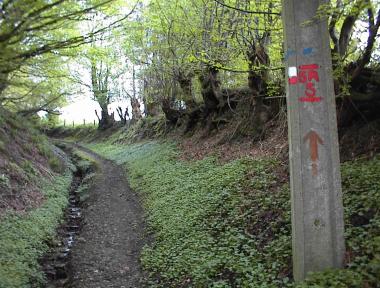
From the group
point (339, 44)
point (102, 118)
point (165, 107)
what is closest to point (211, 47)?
point (339, 44)

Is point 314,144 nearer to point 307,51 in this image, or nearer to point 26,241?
point 307,51

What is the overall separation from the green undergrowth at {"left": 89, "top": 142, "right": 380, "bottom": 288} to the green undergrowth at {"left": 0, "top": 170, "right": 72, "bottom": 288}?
7.34 ft

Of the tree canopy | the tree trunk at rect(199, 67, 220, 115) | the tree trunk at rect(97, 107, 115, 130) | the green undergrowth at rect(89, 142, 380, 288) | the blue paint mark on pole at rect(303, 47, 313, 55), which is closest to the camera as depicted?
the tree canopy

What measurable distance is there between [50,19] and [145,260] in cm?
520

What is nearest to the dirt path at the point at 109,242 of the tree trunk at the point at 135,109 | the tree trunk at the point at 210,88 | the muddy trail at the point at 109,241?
the muddy trail at the point at 109,241

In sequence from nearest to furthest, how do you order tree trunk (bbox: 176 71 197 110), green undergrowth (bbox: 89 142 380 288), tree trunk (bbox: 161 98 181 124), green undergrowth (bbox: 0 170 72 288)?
green undergrowth (bbox: 89 142 380 288)
green undergrowth (bbox: 0 170 72 288)
tree trunk (bbox: 176 71 197 110)
tree trunk (bbox: 161 98 181 124)

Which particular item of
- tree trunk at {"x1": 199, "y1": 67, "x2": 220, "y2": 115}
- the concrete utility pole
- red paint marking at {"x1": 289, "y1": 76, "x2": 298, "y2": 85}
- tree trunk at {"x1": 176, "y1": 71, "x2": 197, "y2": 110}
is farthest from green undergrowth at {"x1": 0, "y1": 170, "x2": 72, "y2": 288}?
tree trunk at {"x1": 176, "y1": 71, "x2": 197, "y2": 110}

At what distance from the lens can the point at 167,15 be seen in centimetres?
1424

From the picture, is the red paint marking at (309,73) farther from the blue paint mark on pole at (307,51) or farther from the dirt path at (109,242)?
the dirt path at (109,242)

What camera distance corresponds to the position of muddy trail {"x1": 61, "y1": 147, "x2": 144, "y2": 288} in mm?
7230

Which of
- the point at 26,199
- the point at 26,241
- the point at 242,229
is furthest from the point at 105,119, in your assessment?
the point at 242,229

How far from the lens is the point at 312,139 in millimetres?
Result: 4574

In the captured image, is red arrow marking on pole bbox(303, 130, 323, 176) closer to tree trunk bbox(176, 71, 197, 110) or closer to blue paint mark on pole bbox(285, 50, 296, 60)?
blue paint mark on pole bbox(285, 50, 296, 60)

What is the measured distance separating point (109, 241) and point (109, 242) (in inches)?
2.5
